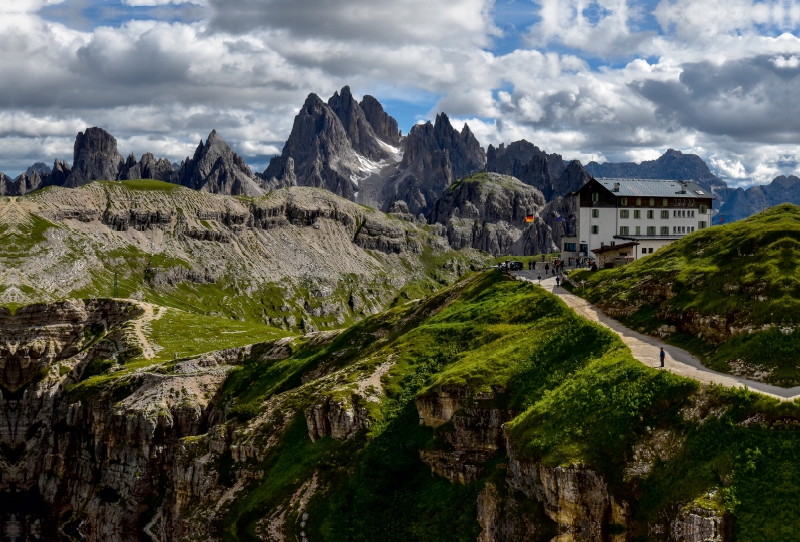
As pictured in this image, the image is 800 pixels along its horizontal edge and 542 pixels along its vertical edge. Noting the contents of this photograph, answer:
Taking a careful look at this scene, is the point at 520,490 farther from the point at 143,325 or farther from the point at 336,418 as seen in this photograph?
the point at 143,325

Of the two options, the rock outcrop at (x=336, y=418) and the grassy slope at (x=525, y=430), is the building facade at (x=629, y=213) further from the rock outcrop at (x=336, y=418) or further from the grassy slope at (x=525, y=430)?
the rock outcrop at (x=336, y=418)

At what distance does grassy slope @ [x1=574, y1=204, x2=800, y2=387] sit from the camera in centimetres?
6494

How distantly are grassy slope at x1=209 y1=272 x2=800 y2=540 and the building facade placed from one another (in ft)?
81.6

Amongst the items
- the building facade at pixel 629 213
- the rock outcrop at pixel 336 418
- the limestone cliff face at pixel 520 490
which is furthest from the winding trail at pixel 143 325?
the limestone cliff face at pixel 520 490

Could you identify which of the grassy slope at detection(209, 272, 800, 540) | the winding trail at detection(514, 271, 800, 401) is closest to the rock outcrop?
the grassy slope at detection(209, 272, 800, 540)

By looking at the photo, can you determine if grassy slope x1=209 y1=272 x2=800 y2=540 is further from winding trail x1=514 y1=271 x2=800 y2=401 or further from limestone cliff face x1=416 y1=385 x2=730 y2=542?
winding trail x1=514 y1=271 x2=800 y2=401

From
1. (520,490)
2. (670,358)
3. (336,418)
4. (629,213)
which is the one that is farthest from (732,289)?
(629,213)

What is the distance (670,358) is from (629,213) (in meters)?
67.5

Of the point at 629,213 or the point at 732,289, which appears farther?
the point at 629,213

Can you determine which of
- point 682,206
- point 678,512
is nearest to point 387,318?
point 682,206

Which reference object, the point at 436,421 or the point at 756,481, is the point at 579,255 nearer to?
the point at 436,421

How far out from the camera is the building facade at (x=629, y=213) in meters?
132

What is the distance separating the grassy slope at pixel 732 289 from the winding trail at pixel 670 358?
1181 millimetres

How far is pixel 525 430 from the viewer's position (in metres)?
66.4
